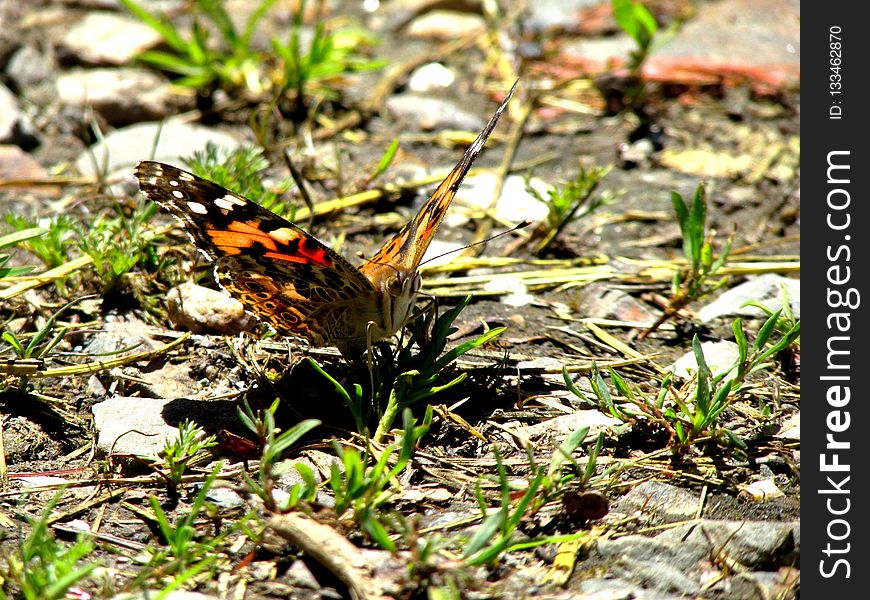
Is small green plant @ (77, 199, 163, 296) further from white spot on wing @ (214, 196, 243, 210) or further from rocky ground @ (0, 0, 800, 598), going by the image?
white spot on wing @ (214, 196, 243, 210)

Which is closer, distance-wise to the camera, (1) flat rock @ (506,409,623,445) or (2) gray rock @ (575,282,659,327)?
(1) flat rock @ (506,409,623,445)

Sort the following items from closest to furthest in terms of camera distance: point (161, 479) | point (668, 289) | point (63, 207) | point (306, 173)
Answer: point (161, 479) < point (668, 289) < point (63, 207) < point (306, 173)

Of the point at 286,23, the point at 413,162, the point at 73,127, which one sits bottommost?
the point at 413,162

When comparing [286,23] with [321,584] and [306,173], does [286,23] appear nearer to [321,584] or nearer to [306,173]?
[306,173]

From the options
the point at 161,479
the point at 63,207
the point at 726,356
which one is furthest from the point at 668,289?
the point at 63,207

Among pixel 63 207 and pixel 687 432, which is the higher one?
pixel 63 207

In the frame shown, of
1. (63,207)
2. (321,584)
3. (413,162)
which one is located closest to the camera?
(321,584)

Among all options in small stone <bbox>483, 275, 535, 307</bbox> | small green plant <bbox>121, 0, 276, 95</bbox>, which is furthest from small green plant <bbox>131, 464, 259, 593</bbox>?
small green plant <bbox>121, 0, 276, 95</bbox>

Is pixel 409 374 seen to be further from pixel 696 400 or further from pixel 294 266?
pixel 696 400
